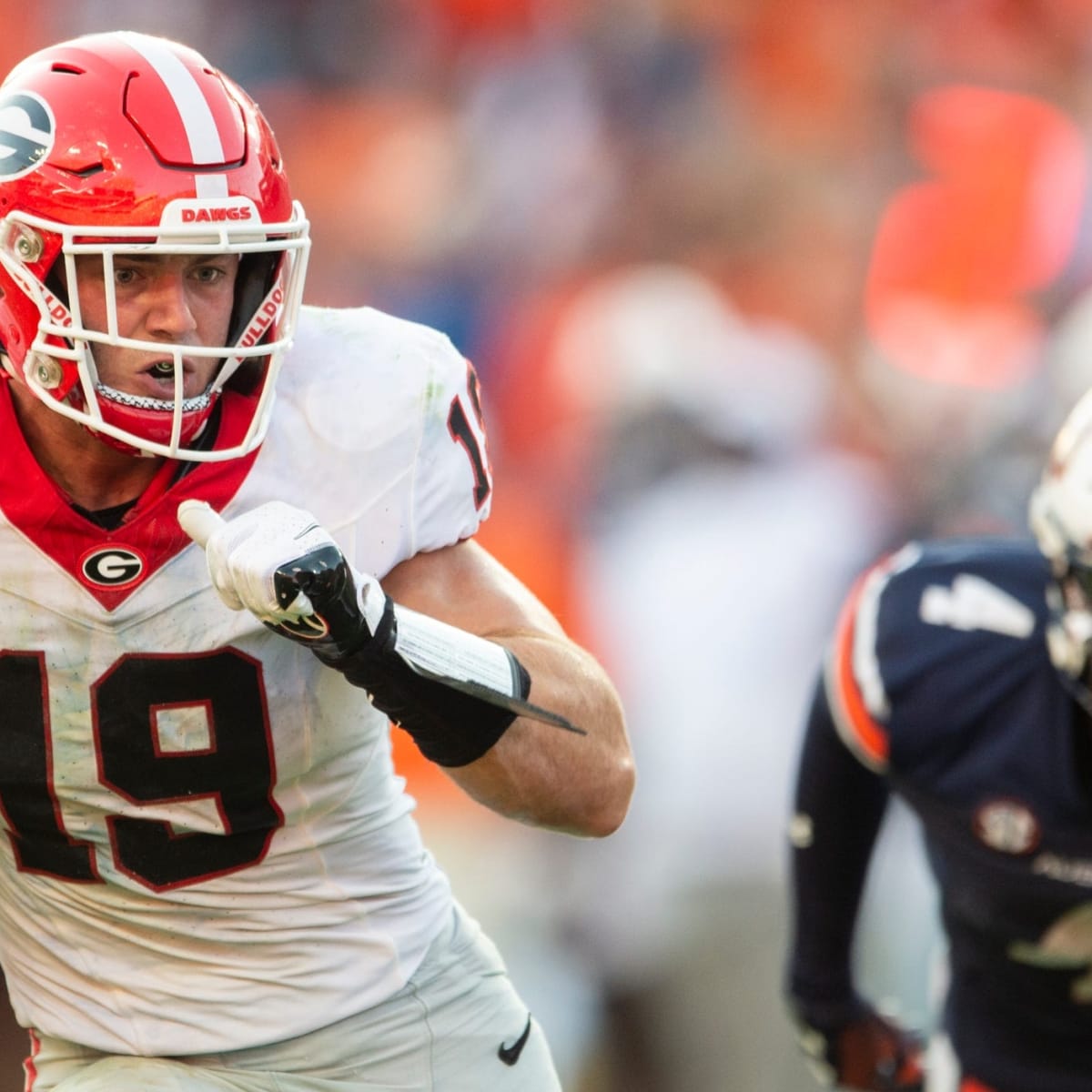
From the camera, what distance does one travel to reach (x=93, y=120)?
2.44 meters

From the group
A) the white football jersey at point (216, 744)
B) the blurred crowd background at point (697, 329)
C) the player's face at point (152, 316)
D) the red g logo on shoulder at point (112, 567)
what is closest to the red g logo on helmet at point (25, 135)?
the player's face at point (152, 316)

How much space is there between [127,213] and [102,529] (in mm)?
387

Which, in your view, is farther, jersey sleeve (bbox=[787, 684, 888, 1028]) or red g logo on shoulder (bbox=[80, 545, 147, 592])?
jersey sleeve (bbox=[787, 684, 888, 1028])

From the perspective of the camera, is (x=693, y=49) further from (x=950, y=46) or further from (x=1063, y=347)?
(x=1063, y=347)

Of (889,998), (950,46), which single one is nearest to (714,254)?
(950,46)

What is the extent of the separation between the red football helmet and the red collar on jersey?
0.22 feet

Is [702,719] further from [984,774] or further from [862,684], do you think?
[984,774]

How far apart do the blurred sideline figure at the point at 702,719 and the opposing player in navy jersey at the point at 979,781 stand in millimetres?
1250

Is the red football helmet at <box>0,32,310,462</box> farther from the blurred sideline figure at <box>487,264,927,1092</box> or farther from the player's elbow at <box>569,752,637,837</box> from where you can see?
the blurred sideline figure at <box>487,264,927,1092</box>

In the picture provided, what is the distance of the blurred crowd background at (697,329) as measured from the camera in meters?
4.81

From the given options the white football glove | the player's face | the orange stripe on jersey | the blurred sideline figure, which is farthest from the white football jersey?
the blurred sideline figure

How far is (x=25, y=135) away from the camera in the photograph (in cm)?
245

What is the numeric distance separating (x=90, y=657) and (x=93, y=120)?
0.66 metres

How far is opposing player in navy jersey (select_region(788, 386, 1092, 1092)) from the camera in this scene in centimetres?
308
